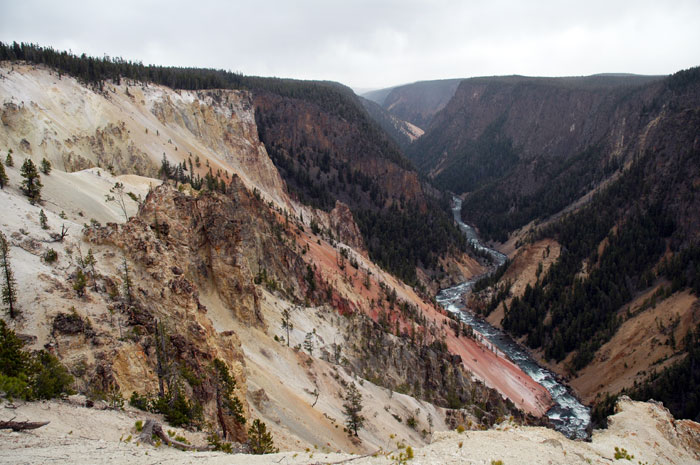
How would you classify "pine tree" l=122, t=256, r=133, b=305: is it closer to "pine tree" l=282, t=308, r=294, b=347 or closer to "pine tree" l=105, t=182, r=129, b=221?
"pine tree" l=105, t=182, r=129, b=221

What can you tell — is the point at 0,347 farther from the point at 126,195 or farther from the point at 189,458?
the point at 126,195

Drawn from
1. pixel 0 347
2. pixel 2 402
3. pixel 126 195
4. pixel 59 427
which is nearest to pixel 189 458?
pixel 59 427

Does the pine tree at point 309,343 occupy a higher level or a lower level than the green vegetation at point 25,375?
lower

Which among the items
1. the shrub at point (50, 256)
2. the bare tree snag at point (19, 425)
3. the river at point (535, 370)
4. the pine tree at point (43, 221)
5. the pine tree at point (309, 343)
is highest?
the pine tree at point (43, 221)

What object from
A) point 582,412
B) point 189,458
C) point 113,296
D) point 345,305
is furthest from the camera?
point 582,412

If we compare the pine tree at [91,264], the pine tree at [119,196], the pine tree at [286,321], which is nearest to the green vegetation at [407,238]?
the pine tree at [286,321]

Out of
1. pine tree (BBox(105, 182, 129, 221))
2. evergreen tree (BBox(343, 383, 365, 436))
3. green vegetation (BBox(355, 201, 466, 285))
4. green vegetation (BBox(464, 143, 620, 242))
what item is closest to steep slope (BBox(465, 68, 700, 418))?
green vegetation (BBox(355, 201, 466, 285))

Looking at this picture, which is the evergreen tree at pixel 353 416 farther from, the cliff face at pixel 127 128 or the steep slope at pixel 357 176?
the steep slope at pixel 357 176
